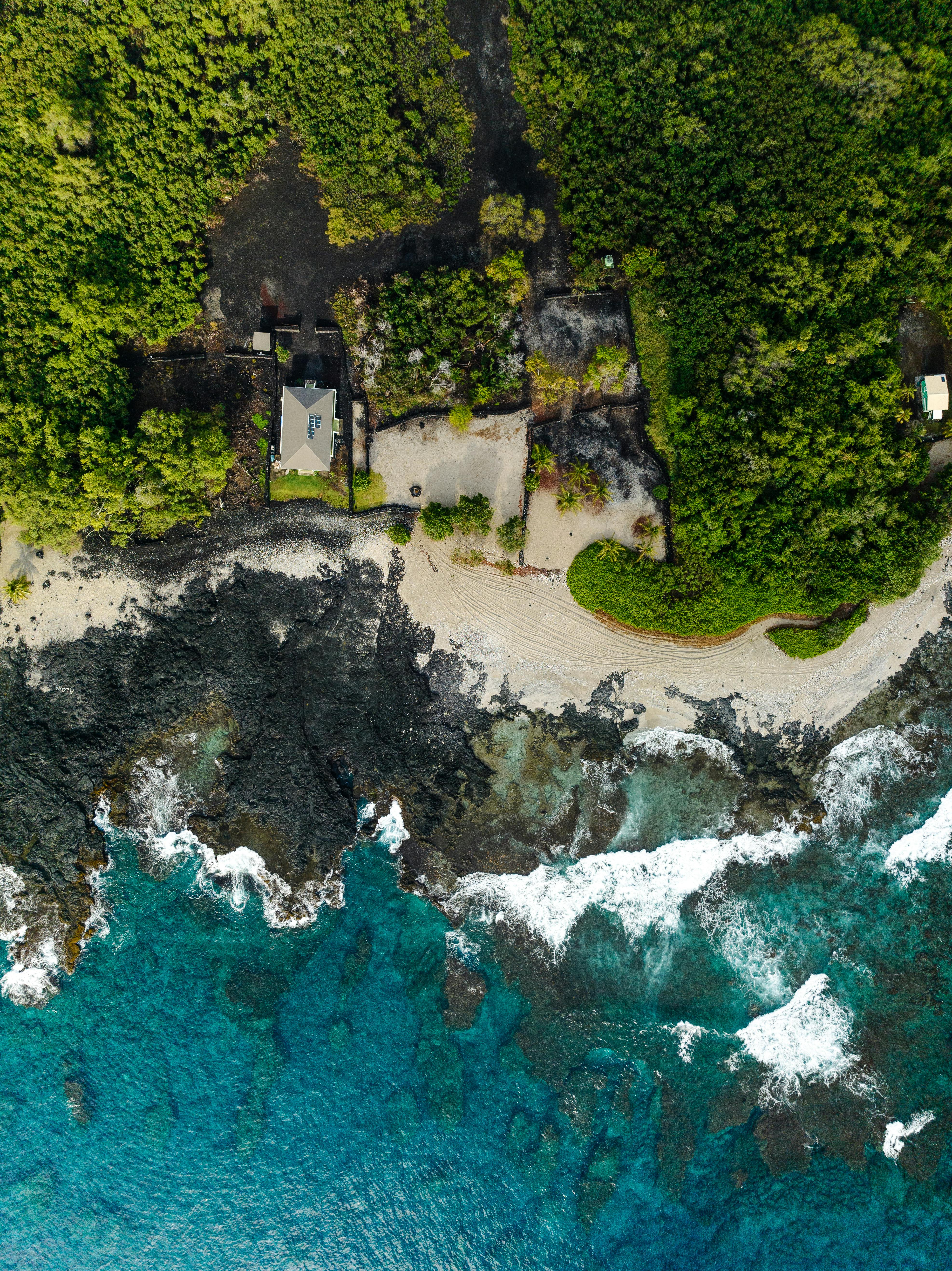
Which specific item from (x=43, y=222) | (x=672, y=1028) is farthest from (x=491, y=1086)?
(x=43, y=222)

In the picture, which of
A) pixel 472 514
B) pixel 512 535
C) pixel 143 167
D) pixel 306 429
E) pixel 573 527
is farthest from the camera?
pixel 573 527

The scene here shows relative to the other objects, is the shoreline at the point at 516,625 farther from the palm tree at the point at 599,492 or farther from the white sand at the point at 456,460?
the palm tree at the point at 599,492

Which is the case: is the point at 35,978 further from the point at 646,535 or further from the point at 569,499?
the point at 646,535

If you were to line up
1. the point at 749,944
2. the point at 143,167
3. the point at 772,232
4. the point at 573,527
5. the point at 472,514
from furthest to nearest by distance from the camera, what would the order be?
the point at 749,944, the point at 573,527, the point at 472,514, the point at 143,167, the point at 772,232

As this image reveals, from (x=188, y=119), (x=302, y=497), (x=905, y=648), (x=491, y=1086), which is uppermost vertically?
(x=188, y=119)

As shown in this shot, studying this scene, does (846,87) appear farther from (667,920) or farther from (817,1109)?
(817,1109)

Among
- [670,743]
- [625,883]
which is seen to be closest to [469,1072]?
[625,883]
